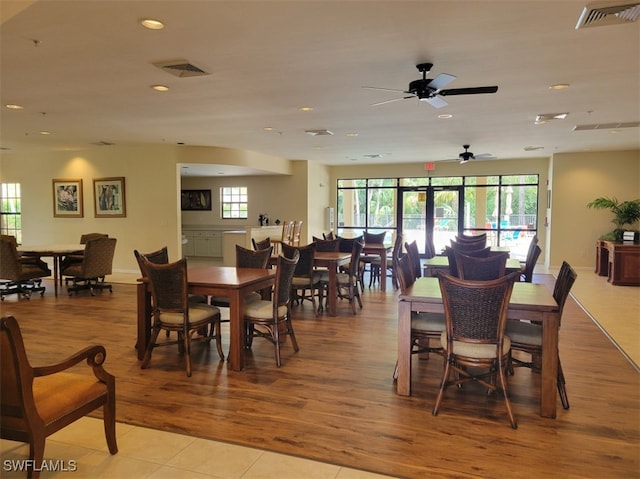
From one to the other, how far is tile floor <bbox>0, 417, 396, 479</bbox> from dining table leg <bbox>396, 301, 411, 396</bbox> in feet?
3.46

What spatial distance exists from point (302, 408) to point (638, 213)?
30.7 ft

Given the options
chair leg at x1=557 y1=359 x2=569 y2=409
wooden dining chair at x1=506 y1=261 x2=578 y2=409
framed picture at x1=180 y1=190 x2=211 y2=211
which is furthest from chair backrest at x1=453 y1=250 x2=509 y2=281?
framed picture at x1=180 y1=190 x2=211 y2=211

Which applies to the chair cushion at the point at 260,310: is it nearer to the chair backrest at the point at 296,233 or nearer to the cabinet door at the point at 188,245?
the chair backrest at the point at 296,233

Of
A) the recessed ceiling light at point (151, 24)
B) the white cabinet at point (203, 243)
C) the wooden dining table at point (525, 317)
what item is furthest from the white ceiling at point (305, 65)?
the white cabinet at point (203, 243)

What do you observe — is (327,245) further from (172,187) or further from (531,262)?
(172,187)

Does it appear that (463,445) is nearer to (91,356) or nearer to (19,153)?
(91,356)

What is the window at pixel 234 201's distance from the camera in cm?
1266

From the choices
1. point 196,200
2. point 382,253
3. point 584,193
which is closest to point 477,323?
point 382,253

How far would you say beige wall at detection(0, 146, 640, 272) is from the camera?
30.3ft

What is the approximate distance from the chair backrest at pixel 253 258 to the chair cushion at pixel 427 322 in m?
1.99

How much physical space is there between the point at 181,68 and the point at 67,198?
7310mm

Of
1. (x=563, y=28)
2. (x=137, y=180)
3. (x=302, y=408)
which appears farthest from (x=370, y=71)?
(x=137, y=180)

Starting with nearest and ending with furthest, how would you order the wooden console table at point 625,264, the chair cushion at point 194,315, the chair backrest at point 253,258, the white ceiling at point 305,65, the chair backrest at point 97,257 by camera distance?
the white ceiling at point 305,65
the chair cushion at point 194,315
the chair backrest at point 253,258
the chair backrest at point 97,257
the wooden console table at point 625,264

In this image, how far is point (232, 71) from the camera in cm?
424
